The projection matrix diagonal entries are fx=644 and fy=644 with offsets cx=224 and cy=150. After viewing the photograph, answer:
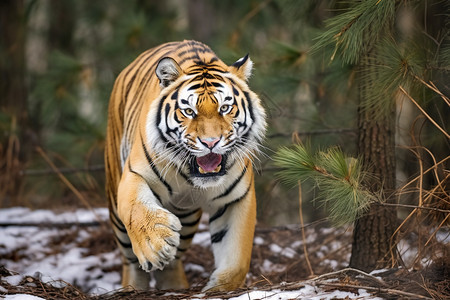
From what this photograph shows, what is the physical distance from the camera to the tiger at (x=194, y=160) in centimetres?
351

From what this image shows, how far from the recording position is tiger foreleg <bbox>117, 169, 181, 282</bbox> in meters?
3.37

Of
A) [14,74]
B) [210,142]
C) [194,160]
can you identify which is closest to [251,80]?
[194,160]

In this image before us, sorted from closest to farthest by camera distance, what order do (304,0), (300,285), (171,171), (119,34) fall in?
(300,285), (171,171), (304,0), (119,34)

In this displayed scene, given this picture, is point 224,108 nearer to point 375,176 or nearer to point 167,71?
point 167,71

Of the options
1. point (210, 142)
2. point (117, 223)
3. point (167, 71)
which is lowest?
point (117, 223)

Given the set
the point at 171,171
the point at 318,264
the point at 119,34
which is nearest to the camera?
the point at 171,171

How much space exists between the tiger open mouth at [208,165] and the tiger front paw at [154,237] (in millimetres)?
323

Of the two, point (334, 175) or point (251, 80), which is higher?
point (251, 80)

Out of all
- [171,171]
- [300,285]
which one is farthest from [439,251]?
[171,171]

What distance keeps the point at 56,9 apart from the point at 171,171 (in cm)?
707

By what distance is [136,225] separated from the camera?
11.6 ft

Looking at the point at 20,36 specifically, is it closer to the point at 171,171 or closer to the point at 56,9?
the point at 56,9

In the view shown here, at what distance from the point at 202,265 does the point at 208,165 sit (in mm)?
1941

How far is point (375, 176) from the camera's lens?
3.87 metres
